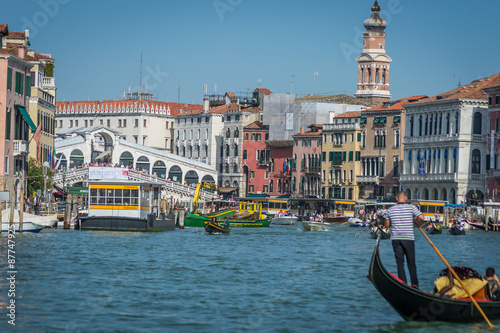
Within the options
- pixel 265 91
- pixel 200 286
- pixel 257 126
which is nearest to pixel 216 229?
pixel 200 286

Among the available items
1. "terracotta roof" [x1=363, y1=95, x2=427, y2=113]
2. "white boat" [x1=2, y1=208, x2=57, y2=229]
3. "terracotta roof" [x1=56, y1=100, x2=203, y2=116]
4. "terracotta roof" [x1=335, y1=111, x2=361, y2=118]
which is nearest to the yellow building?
"white boat" [x1=2, y1=208, x2=57, y2=229]

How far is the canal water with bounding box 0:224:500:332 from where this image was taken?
1922 centimetres

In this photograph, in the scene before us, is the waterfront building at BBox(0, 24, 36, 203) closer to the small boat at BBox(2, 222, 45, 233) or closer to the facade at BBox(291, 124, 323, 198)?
the small boat at BBox(2, 222, 45, 233)

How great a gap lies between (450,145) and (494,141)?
20.4 feet

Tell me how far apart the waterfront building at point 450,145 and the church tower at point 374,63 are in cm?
2308

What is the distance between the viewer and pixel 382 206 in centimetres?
7612

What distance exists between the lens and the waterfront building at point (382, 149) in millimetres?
84625

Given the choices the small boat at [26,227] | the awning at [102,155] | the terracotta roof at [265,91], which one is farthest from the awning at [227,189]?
the small boat at [26,227]

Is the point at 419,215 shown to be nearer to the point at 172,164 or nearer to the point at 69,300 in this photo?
the point at 69,300

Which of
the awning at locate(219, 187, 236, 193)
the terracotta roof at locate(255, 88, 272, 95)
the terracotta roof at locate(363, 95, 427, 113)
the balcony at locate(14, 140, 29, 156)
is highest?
the terracotta roof at locate(255, 88, 272, 95)

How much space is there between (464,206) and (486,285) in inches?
2055

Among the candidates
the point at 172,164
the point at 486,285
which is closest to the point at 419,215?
the point at 486,285

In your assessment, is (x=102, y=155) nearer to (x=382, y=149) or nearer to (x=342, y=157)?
(x=342, y=157)

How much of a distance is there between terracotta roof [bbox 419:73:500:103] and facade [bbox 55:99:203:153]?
3852 cm
